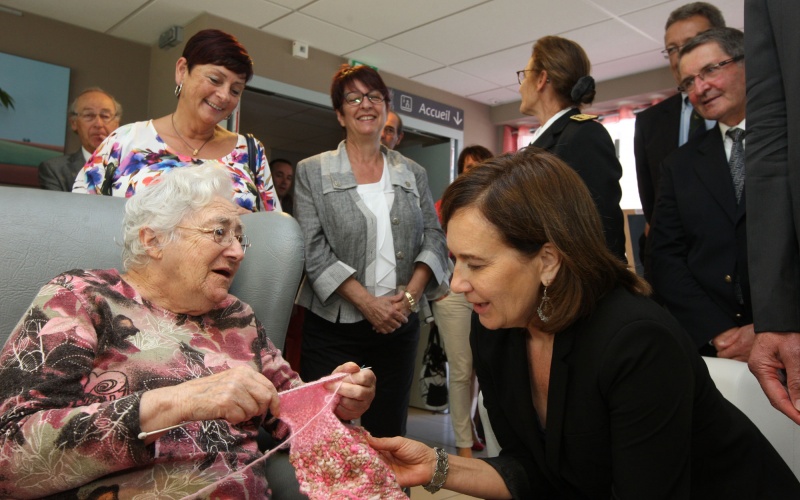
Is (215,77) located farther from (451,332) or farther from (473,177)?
(451,332)

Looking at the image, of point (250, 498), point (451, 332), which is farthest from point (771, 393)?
point (451, 332)

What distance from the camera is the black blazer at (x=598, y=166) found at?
191cm

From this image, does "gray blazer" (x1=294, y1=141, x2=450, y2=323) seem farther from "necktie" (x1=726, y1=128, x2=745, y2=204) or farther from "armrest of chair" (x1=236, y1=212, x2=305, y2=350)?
"necktie" (x1=726, y1=128, x2=745, y2=204)

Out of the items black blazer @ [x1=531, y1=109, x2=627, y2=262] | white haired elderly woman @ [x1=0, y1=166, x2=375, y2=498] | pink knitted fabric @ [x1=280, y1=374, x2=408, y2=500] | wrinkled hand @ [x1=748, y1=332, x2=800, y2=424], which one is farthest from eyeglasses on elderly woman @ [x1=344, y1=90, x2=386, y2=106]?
wrinkled hand @ [x1=748, y1=332, x2=800, y2=424]

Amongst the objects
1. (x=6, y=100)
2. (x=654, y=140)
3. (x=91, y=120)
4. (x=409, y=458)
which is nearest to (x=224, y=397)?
(x=409, y=458)

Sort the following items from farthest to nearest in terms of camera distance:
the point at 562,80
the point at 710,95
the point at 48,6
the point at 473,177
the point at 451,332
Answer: the point at 48,6 → the point at 451,332 → the point at 562,80 → the point at 710,95 → the point at 473,177

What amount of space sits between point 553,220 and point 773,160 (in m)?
0.47

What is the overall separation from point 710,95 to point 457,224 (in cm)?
117

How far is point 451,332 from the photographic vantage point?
125 inches

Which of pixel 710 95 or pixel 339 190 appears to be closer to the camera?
pixel 710 95

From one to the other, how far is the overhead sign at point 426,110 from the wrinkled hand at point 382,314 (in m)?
3.69

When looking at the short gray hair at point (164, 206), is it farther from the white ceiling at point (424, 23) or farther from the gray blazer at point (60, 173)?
the white ceiling at point (424, 23)

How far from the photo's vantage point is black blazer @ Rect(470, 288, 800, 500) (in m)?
1.01

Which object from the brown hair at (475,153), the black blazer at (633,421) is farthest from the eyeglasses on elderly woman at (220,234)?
the brown hair at (475,153)
